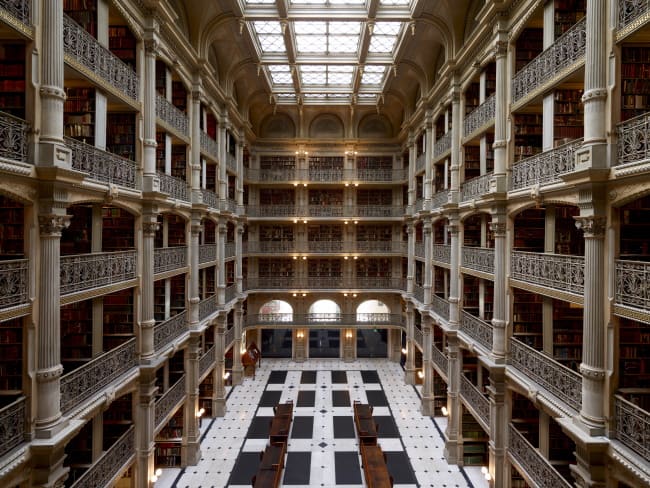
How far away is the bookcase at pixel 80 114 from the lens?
7.41 m

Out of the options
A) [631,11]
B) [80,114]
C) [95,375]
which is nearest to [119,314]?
[95,375]

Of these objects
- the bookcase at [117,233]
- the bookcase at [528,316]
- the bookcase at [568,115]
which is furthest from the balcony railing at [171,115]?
the bookcase at [528,316]

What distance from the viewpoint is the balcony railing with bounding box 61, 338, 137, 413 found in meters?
6.11

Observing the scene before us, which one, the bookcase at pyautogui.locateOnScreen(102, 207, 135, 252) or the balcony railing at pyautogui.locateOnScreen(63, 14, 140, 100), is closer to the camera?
the balcony railing at pyautogui.locateOnScreen(63, 14, 140, 100)

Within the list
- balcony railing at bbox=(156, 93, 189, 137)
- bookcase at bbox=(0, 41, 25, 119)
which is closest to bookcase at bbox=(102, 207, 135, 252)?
balcony railing at bbox=(156, 93, 189, 137)

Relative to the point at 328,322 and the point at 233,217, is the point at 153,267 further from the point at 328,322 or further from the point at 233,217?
the point at 328,322

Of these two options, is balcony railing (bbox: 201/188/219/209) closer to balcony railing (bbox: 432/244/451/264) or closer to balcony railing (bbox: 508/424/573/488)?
balcony railing (bbox: 432/244/451/264)

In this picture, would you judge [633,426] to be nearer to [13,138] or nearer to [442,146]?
[13,138]

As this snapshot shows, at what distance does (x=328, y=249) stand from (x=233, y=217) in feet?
17.4

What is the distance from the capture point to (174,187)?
33.6ft

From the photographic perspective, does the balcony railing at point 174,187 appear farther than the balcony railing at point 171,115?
Yes

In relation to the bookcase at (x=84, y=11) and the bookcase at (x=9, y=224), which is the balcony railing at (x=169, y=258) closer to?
the bookcase at (x=9, y=224)

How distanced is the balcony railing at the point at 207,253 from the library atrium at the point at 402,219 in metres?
0.10

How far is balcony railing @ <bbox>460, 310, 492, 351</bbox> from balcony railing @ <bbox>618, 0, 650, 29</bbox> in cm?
606
